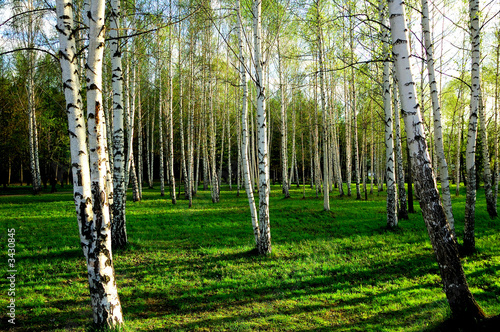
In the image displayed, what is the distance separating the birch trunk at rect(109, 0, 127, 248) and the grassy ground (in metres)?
0.66

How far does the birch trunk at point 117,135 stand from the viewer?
6535 millimetres

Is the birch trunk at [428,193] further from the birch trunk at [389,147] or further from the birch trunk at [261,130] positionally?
the birch trunk at [389,147]

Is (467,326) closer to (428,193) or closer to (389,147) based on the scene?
(428,193)

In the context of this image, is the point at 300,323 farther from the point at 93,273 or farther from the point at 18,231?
the point at 18,231

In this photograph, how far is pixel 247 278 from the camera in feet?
17.9

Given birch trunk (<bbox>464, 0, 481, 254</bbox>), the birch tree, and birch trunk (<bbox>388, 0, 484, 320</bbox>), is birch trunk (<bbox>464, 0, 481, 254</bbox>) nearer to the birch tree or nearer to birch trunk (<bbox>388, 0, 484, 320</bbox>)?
birch trunk (<bbox>388, 0, 484, 320</bbox>)

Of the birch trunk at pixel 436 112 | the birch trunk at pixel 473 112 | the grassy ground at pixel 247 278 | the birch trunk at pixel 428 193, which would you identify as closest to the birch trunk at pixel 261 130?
the grassy ground at pixel 247 278

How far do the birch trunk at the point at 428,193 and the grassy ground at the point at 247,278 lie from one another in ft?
1.60

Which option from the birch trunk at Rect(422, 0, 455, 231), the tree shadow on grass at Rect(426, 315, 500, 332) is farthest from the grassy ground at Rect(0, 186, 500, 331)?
the birch trunk at Rect(422, 0, 455, 231)

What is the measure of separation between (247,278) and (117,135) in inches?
176

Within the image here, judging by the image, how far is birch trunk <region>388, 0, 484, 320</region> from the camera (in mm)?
3275

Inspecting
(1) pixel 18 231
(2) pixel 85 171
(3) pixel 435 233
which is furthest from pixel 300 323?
(1) pixel 18 231

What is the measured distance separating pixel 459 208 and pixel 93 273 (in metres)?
14.4

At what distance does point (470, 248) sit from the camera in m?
6.52
